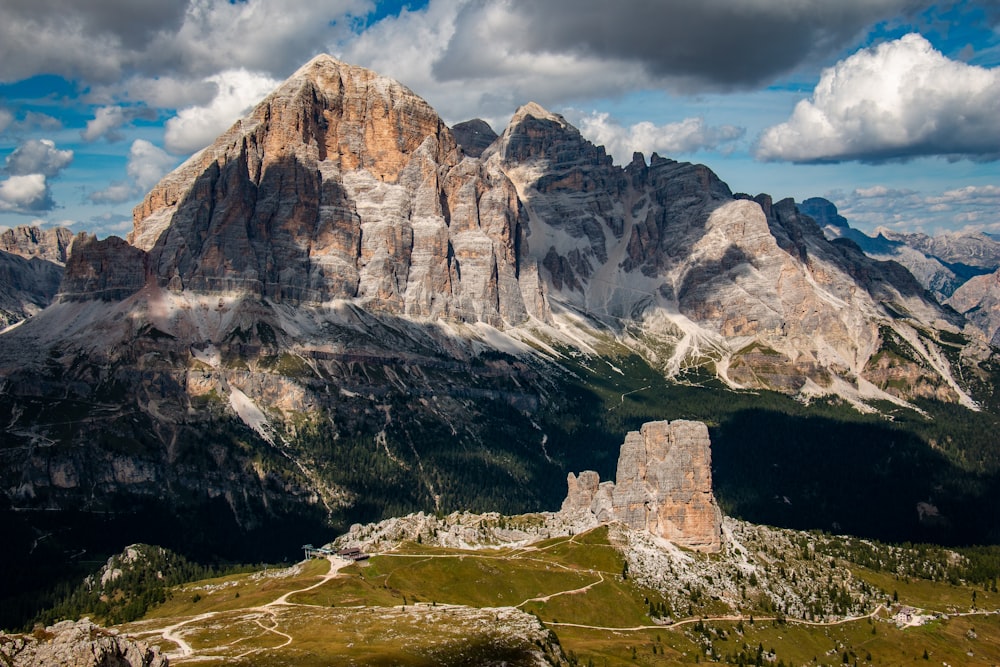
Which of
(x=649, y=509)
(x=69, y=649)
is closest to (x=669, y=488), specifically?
(x=649, y=509)

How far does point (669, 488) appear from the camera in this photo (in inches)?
7254

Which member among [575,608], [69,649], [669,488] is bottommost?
[575,608]

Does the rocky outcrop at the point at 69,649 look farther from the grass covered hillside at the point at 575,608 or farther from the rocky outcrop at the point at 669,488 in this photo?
the rocky outcrop at the point at 669,488

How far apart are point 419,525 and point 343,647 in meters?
69.5

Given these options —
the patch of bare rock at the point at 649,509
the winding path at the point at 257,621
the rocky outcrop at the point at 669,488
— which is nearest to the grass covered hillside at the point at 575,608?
the winding path at the point at 257,621

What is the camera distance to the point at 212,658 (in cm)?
11575

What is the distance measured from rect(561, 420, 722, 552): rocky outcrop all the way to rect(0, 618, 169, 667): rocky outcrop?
118 metres

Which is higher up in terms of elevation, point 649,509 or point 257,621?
point 257,621

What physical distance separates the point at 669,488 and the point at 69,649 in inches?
4921

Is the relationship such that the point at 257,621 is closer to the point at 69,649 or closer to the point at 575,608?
the point at 575,608

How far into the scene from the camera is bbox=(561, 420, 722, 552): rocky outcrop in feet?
604

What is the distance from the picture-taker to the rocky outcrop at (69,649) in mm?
77562

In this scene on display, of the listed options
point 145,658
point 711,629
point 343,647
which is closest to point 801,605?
point 711,629

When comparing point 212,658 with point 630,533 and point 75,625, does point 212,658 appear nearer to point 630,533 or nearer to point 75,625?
point 75,625
